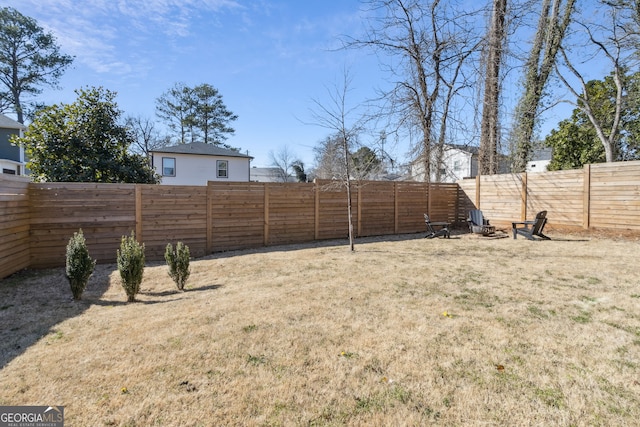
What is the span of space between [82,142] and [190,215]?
3573mm

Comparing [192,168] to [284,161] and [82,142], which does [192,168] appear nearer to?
[82,142]

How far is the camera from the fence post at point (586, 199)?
29.9ft

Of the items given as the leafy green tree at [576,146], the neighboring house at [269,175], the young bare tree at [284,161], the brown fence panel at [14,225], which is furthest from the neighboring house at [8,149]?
the leafy green tree at [576,146]

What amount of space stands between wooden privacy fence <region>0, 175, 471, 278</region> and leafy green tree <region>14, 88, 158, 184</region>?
72.4 inches

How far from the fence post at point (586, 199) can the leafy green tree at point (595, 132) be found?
30.4ft

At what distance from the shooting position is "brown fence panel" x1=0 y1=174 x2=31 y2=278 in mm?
5477

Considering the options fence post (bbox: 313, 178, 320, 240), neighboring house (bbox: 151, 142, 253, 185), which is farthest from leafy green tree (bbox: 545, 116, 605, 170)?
neighboring house (bbox: 151, 142, 253, 185)

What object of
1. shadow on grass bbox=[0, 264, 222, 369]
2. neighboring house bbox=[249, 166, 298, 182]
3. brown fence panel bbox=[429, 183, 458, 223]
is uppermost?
neighboring house bbox=[249, 166, 298, 182]

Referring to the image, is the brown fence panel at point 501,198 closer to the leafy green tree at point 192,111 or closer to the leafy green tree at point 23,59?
the leafy green tree at point 192,111

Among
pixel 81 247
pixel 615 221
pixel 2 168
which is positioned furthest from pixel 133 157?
pixel 2 168

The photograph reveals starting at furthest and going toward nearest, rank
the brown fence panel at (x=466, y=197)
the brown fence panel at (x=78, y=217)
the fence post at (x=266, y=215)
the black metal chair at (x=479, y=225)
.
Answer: the brown fence panel at (x=466, y=197)
the black metal chair at (x=479, y=225)
the fence post at (x=266, y=215)
the brown fence panel at (x=78, y=217)

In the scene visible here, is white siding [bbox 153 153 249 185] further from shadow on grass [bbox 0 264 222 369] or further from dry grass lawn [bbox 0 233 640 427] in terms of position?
dry grass lawn [bbox 0 233 640 427]

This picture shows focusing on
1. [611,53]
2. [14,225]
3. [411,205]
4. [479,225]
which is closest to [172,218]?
[14,225]

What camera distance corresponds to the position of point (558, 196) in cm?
989
